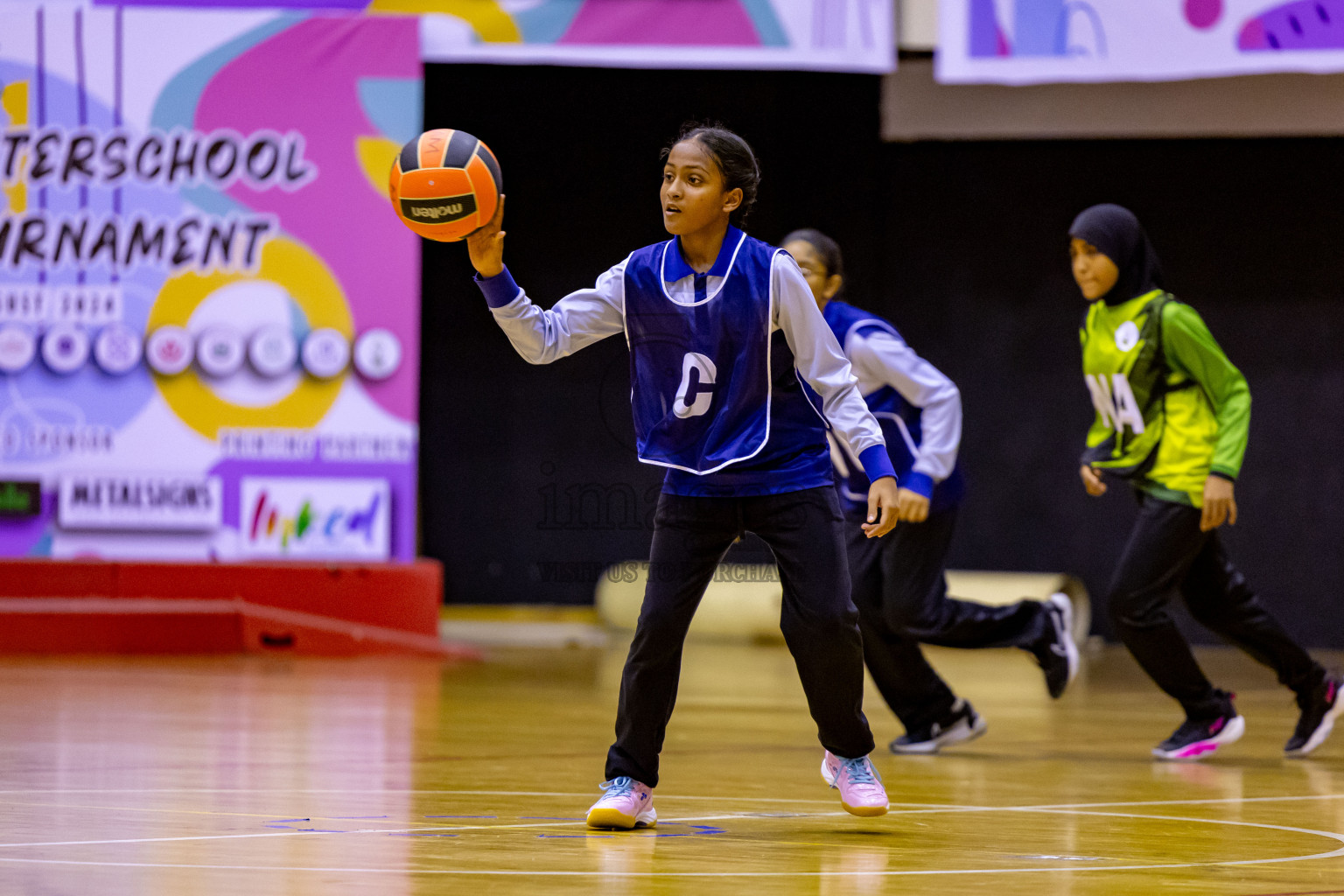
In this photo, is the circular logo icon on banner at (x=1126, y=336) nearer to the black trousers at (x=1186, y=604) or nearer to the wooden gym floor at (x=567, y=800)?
the black trousers at (x=1186, y=604)

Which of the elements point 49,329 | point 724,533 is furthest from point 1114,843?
point 49,329

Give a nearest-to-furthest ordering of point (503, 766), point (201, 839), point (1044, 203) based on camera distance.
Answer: point (201, 839) → point (503, 766) → point (1044, 203)

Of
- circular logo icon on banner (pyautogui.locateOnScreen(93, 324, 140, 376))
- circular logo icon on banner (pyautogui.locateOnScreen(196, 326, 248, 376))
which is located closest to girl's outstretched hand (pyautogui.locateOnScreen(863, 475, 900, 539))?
circular logo icon on banner (pyautogui.locateOnScreen(196, 326, 248, 376))

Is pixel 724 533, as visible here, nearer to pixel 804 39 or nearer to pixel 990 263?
pixel 804 39

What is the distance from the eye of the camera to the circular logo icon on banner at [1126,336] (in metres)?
5.06

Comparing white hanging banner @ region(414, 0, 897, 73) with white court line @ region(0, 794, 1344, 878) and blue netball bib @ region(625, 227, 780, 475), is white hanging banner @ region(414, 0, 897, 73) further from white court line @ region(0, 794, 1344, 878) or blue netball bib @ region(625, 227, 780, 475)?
white court line @ region(0, 794, 1344, 878)

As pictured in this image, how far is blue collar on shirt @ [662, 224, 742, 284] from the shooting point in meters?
3.43

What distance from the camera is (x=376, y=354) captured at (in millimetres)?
8742

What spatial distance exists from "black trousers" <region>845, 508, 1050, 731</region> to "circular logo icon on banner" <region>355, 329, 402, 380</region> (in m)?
4.38

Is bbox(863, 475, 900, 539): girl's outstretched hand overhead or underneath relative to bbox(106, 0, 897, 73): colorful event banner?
underneath

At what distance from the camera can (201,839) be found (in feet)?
10.3

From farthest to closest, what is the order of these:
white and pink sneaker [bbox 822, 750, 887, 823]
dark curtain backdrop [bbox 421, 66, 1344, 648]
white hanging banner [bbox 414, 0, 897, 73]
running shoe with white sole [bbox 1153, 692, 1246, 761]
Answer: dark curtain backdrop [bbox 421, 66, 1344, 648] → white hanging banner [bbox 414, 0, 897, 73] → running shoe with white sole [bbox 1153, 692, 1246, 761] → white and pink sneaker [bbox 822, 750, 887, 823]

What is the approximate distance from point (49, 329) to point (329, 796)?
18.8ft

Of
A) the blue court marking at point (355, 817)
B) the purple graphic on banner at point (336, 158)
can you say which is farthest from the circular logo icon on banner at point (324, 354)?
the blue court marking at point (355, 817)
